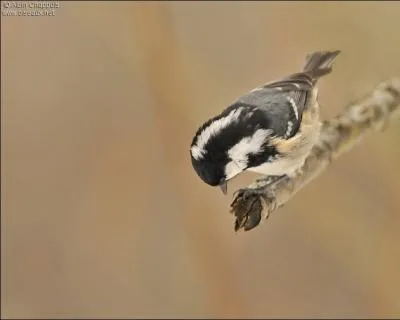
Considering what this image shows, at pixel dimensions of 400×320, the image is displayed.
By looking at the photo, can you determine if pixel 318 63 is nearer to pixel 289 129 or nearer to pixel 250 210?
pixel 289 129

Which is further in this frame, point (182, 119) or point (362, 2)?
point (182, 119)

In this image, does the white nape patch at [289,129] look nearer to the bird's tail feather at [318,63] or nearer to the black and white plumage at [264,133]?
the black and white plumage at [264,133]

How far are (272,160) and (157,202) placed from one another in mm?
617

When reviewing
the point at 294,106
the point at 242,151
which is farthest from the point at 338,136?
the point at 242,151

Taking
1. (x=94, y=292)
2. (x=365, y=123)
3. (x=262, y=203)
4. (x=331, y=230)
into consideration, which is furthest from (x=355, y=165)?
(x=94, y=292)

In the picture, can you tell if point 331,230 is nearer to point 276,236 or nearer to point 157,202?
point 276,236

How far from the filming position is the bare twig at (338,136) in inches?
27.6

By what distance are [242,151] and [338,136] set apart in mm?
205

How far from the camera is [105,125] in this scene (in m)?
1.33

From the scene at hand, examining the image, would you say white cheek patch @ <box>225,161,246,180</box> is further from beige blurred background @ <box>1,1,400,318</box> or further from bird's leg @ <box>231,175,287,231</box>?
beige blurred background @ <box>1,1,400,318</box>

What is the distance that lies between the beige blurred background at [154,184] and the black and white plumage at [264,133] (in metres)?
0.27

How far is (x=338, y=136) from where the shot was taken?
2.78 ft

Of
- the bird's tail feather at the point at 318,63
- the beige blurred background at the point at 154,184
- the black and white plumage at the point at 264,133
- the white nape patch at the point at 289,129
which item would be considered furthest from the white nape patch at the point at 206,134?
the beige blurred background at the point at 154,184

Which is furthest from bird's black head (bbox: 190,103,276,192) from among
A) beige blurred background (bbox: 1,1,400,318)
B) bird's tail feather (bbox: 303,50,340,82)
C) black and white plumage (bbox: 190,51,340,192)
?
beige blurred background (bbox: 1,1,400,318)
